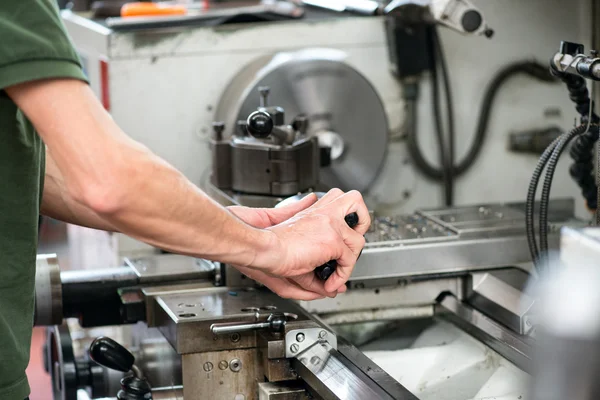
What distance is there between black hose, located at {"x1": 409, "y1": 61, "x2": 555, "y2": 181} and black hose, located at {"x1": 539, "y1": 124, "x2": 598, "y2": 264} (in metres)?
0.78

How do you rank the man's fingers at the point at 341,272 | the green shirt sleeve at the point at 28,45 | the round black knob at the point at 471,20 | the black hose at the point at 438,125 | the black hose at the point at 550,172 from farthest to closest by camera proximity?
1. the black hose at the point at 438,125
2. the round black knob at the point at 471,20
3. the black hose at the point at 550,172
4. the man's fingers at the point at 341,272
5. the green shirt sleeve at the point at 28,45

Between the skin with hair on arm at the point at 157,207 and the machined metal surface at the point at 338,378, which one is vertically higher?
the skin with hair on arm at the point at 157,207

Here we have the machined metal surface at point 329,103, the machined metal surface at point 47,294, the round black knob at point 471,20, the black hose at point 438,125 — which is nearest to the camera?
the machined metal surface at point 47,294

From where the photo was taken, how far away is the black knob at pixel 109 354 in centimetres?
145

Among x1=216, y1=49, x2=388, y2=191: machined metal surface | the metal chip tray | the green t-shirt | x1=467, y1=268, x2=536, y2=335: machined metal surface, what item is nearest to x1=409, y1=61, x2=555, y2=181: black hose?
x1=216, y1=49, x2=388, y2=191: machined metal surface

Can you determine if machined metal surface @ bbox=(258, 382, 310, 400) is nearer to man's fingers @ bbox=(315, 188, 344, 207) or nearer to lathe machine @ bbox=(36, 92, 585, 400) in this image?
lathe machine @ bbox=(36, 92, 585, 400)

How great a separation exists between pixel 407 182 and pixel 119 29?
81cm

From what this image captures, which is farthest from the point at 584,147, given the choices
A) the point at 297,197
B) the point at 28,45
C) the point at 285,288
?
the point at 28,45

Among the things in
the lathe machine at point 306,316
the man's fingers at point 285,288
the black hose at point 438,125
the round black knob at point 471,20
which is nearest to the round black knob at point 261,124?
the lathe machine at point 306,316

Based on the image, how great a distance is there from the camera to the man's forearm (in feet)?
3.13

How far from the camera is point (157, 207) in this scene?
1020 millimetres

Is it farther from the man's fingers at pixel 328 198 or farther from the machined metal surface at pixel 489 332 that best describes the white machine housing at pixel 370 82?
the man's fingers at pixel 328 198

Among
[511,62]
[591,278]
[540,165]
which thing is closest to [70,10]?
[511,62]

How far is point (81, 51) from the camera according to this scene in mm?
2387
